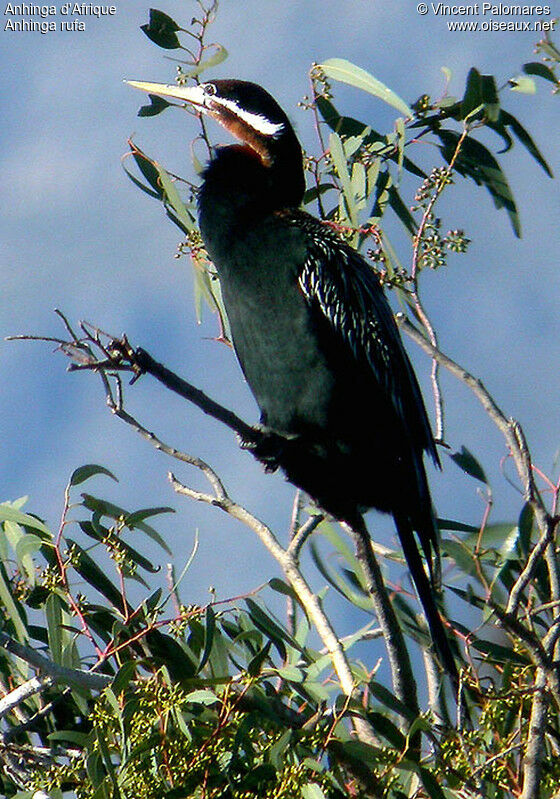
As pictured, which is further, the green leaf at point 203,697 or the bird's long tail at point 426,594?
the bird's long tail at point 426,594

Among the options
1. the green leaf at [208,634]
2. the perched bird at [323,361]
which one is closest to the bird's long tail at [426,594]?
the perched bird at [323,361]

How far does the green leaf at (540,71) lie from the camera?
2959mm

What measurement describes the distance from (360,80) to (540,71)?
1.52 feet

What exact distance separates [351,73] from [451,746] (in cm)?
184

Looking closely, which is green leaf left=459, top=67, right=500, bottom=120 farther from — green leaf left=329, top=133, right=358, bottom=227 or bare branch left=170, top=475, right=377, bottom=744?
bare branch left=170, top=475, right=377, bottom=744

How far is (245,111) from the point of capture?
10.5ft

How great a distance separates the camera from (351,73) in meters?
3.14

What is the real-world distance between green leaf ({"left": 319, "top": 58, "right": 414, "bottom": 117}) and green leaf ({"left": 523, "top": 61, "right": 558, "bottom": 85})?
A: 1.07 feet

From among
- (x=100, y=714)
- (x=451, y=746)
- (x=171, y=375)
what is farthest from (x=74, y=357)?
(x=451, y=746)

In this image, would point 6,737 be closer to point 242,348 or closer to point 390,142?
point 242,348

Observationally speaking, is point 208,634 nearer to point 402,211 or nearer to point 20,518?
point 20,518

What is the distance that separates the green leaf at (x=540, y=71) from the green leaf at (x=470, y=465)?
953mm

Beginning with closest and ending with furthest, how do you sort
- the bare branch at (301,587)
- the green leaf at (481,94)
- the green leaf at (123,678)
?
1. the green leaf at (123,678)
2. the bare branch at (301,587)
3. the green leaf at (481,94)

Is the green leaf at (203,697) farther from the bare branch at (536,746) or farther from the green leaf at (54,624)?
the bare branch at (536,746)
